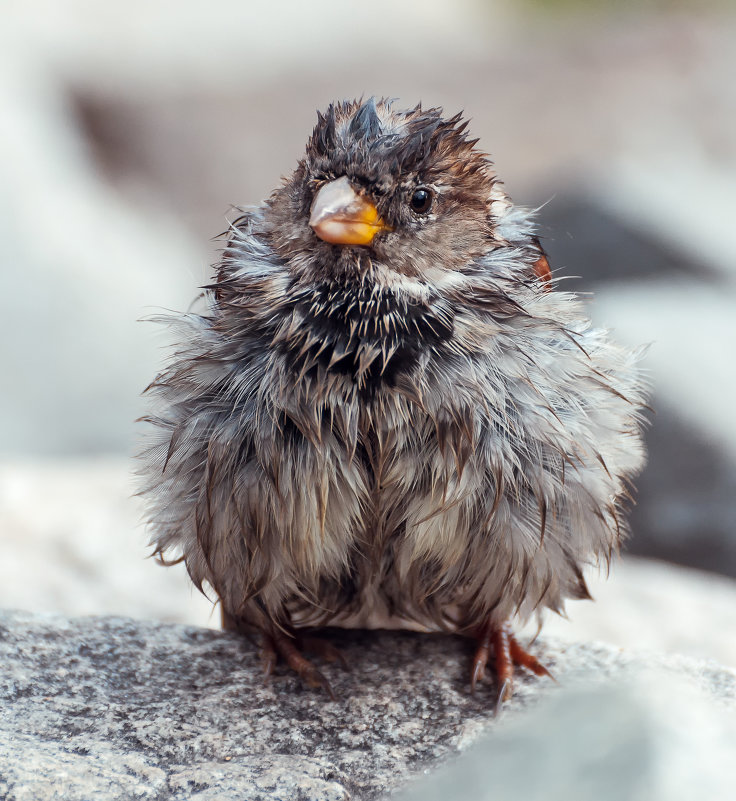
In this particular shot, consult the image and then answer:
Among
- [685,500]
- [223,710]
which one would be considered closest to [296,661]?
[223,710]

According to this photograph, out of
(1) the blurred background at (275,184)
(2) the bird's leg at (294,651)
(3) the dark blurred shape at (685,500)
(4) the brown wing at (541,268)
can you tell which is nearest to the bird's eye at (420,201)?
(4) the brown wing at (541,268)

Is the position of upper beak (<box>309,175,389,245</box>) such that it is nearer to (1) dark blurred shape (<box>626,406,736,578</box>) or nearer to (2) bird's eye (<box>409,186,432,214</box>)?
(2) bird's eye (<box>409,186,432,214</box>)

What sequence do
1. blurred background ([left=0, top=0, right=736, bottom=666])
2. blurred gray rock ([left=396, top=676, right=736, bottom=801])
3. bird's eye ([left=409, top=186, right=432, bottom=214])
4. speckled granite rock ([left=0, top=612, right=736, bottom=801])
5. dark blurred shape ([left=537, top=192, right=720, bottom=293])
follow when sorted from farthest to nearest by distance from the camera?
dark blurred shape ([left=537, top=192, right=720, bottom=293]) → blurred background ([left=0, top=0, right=736, bottom=666]) → bird's eye ([left=409, top=186, right=432, bottom=214]) → speckled granite rock ([left=0, top=612, right=736, bottom=801]) → blurred gray rock ([left=396, top=676, right=736, bottom=801])

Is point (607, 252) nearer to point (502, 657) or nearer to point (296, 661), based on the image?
point (502, 657)

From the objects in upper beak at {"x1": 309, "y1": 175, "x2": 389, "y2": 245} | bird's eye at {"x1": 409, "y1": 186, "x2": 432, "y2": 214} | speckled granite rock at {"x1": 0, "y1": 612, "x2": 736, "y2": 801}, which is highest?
bird's eye at {"x1": 409, "y1": 186, "x2": 432, "y2": 214}

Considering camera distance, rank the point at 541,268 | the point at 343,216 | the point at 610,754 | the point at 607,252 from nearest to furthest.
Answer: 1. the point at 610,754
2. the point at 343,216
3. the point at 541,268
4. the point at 607,252

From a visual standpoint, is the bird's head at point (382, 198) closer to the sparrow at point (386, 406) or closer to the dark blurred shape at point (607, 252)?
the sparrow at point (386, 406)

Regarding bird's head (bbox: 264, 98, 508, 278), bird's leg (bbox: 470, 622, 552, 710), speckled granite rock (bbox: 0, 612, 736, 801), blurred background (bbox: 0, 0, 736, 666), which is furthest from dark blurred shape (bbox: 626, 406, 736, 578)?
bird's head (bbox: 264, 98, 508, 278)
